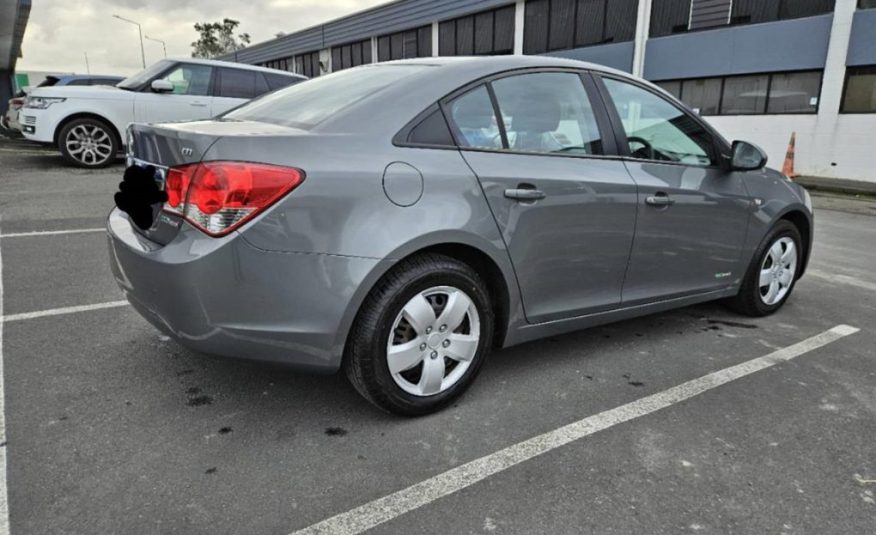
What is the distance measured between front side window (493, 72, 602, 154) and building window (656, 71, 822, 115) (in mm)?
14869

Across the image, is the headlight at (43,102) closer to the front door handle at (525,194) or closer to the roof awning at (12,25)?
the front door handle at (525,194)

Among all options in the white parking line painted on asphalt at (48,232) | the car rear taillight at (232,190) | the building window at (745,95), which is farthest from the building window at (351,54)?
the car rear taillight at (232,190)

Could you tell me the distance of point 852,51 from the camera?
566 inches

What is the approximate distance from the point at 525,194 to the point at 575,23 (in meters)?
20.6

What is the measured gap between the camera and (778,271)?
4203 mm

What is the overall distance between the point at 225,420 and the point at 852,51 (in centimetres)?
1687

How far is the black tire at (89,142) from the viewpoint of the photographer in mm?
9672

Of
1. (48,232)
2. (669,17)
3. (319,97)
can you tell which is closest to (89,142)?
(48,232)

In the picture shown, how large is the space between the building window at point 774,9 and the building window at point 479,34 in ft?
29.1

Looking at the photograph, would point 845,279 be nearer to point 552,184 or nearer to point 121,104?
point 552,184

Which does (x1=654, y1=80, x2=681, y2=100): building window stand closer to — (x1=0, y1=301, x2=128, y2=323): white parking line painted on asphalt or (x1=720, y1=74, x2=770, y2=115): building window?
(x1=720, y1=74, x2=770, y2=115): building window

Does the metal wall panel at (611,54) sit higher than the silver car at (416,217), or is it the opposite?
the metal wall panel at (611,54)

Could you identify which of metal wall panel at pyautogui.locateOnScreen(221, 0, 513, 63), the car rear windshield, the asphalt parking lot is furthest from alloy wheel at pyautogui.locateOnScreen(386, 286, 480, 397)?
metal wall panel at pyautogui.locateOnScreen(221, 0, 513, 63)

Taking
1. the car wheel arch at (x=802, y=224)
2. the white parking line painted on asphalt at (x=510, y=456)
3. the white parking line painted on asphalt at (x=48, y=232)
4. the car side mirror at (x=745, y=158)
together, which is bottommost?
the white parking line painted on asphalt at (x=510, y=456)
